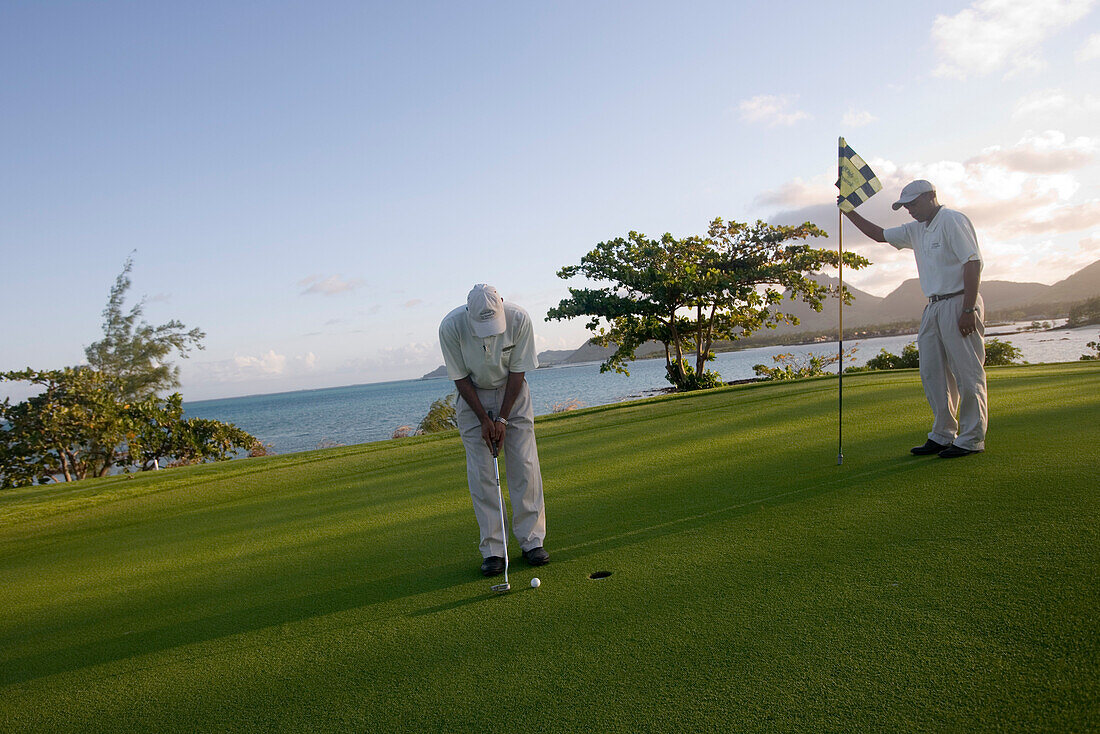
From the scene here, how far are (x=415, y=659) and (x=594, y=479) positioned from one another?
11.5 ft

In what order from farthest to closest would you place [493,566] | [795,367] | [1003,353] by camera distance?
[795,367] < [1003,353] < [493,566]

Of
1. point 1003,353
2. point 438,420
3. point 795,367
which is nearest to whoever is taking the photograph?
point 1003,353

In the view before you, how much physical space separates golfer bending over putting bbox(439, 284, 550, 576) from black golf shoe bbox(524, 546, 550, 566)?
0.02 metres

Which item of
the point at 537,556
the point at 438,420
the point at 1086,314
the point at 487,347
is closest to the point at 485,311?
the point at 487,347

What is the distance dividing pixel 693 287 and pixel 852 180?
1629 cm

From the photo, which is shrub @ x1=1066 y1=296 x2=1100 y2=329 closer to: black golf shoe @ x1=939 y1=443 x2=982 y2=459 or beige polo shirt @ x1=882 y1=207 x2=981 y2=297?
beige polo shirt @ x1=882 y1=207 x2=981 y2=297

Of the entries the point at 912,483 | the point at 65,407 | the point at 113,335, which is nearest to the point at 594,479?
the point at 912,483

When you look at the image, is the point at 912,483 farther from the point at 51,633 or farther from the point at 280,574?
the point at 51,633

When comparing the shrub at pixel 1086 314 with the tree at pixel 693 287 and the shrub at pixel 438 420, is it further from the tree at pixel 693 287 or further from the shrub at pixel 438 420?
the shrub at pixel 438 420

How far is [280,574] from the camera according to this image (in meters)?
4.20

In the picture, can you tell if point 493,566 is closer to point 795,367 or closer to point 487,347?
point 487,347

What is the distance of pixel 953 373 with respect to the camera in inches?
200

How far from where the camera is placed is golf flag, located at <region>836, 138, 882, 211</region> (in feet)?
18.2

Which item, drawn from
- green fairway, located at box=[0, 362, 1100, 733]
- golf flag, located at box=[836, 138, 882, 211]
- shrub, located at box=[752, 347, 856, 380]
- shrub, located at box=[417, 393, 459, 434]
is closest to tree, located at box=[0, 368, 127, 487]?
shrub, located at box=[417, 393, 459, 434]
